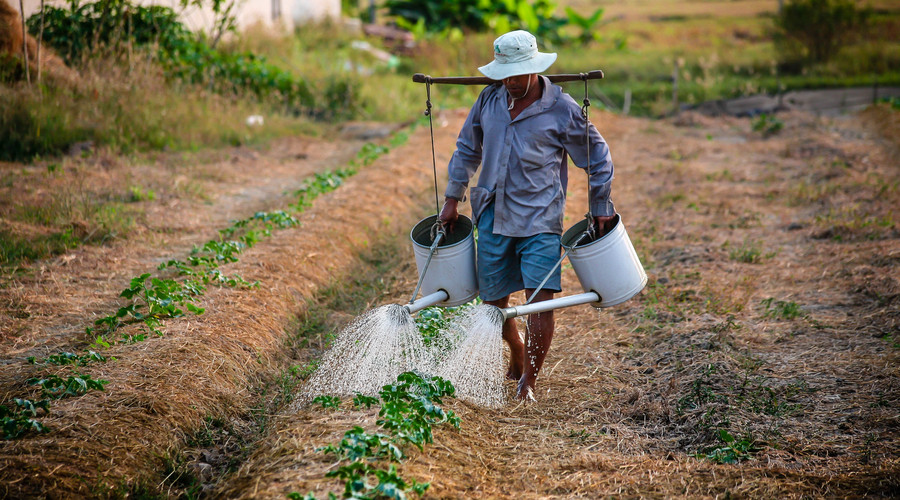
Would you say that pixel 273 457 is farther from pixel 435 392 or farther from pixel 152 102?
pixel 152 102

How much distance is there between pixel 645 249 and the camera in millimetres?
6477

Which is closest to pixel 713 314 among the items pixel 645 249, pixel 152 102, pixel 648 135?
pixel 645 249

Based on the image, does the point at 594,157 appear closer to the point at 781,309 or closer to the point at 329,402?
the point at 329,402

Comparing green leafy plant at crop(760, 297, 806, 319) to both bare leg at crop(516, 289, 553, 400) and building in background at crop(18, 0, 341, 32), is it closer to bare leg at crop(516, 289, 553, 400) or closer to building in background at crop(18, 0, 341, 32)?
bare leg at crop(516, 289, 553, 400)

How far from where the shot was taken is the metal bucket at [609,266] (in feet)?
11.7

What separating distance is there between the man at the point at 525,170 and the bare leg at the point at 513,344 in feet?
0.32

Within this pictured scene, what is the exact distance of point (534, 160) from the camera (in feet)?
11.7

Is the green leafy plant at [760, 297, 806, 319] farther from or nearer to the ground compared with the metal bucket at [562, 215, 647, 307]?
nearer to the ground

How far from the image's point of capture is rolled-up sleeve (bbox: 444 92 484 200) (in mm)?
3752

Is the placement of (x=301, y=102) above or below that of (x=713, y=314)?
above

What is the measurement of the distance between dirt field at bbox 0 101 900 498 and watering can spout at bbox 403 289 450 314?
54 centimetres

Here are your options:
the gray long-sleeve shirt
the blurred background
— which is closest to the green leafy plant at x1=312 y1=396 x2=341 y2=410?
the gray long-sleeve shirt

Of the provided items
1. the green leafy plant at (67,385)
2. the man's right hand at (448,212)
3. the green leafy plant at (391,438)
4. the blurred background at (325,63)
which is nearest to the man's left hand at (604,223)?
the man's right hand at (448,212)

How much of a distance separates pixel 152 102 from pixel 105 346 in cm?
645
